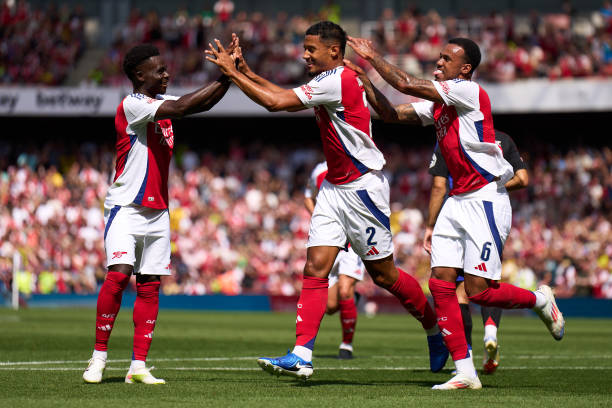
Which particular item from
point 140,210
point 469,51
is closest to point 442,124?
point 469,51

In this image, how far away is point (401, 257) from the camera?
2550 cm

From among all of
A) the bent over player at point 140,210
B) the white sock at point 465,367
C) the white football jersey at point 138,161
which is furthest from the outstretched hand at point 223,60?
the white sock at point 465,367

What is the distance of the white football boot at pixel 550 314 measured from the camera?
26.5 feet

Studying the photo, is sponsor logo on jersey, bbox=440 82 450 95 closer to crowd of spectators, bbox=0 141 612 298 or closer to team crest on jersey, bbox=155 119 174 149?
team crest on jersey, bbox=155 119 174 149

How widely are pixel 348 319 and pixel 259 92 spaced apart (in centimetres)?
484

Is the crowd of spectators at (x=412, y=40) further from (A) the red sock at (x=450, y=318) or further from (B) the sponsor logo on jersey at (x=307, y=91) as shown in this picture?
(A) the red sock at (x=450, y=318)

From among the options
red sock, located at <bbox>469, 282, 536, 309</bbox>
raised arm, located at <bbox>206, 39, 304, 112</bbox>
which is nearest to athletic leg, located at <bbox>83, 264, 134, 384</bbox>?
raised arm, located at <bbox>206, 39, 304, 112</bbox>

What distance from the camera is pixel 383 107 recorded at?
791 centimetres

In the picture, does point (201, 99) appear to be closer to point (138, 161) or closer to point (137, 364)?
point (138, 161)

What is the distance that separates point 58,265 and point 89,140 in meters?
6.16

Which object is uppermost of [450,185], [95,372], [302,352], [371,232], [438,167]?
[438,167]

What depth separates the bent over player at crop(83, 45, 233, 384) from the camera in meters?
7.73

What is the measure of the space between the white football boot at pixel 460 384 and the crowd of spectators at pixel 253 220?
54.7 feet

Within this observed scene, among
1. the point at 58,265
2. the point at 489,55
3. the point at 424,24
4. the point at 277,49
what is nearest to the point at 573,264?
the point at 489,55
